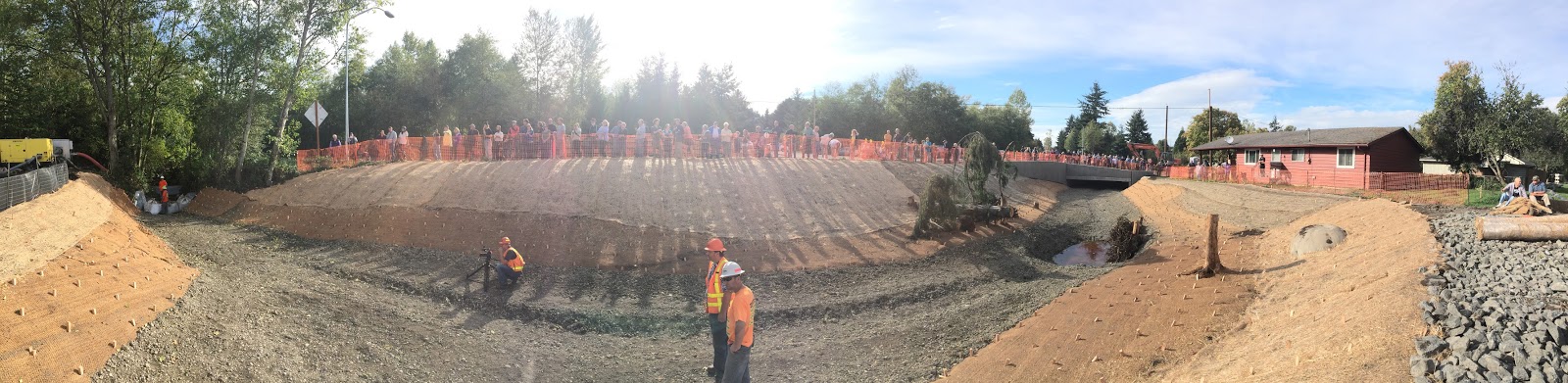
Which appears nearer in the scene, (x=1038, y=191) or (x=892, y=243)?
(x=892, y=243)

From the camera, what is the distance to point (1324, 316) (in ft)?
32.6

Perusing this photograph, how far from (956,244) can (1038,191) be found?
16.4 metres

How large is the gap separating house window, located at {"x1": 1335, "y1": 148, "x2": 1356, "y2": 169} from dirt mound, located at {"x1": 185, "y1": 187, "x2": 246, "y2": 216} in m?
45.1

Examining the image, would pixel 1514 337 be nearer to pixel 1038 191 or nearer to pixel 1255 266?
pixel 1255 266

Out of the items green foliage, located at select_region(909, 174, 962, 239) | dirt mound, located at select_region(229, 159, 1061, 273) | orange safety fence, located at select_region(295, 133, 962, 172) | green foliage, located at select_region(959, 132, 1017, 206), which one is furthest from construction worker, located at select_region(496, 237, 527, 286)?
green foliage, located at select_region(959, 132, 1017, 206)

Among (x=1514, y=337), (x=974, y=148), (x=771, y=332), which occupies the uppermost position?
(x=974, y=148)

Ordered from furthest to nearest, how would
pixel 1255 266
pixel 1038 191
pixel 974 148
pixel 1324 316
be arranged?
1. pixel 1038 191
2. pixel 974 148
3. pixel 1255 266
4. pixel 1324 316

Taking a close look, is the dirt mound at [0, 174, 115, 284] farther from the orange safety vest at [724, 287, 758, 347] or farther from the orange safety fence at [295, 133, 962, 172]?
the orange safety fence at [295, 133, 962, 172]

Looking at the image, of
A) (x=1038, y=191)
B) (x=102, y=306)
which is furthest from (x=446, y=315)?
(x=1038, y=191)

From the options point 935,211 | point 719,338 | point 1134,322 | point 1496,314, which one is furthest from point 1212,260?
point 719,338

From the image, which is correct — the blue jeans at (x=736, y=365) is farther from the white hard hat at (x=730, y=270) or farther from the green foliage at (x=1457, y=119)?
the green foliage at (x=1457, y=119)

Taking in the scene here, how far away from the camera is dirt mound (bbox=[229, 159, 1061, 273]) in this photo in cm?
1731

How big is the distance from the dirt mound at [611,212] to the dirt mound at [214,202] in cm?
44

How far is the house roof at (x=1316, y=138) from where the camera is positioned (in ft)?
107
